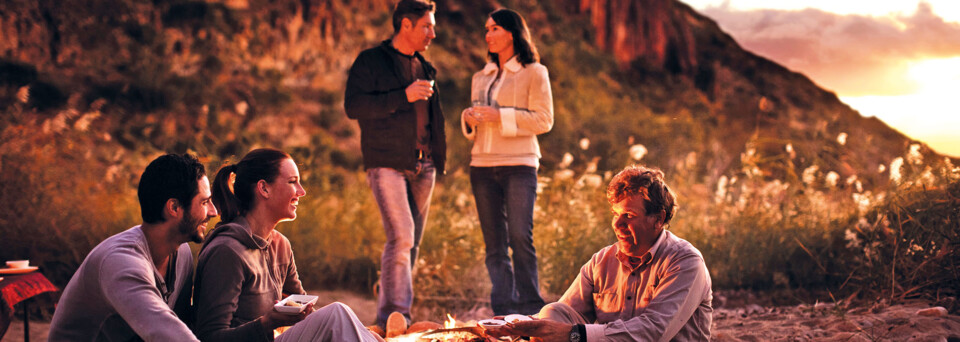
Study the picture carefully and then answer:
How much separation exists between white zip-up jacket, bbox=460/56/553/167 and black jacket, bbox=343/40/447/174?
386 millimetres

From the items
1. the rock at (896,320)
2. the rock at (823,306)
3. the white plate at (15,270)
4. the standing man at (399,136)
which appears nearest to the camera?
the white plate at (15,270)

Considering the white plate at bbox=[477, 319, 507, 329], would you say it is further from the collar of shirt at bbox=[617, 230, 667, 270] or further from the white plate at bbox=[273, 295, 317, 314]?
the white plate at bbox=[273, 295, 317, 314]

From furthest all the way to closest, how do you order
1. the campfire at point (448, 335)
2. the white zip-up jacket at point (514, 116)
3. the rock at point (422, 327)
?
the white zip-up jacket at point (514, 116) < the rock at point (422, 327) < the campfire at point (448, 335)

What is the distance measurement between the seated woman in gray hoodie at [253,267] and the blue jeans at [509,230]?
179 centimetres

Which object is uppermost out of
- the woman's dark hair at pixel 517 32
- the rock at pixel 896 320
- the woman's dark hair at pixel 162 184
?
the woman's dark hair at pixel 517 32

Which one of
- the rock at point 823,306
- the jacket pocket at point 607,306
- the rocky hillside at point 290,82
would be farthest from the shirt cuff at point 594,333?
the rocky hillside at point 290,82

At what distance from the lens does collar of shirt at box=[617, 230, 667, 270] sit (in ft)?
10.5

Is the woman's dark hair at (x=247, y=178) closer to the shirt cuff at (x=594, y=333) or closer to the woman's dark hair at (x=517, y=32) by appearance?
the shirt cuff at (x=594, y=333)

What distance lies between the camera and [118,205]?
6652 millimetres

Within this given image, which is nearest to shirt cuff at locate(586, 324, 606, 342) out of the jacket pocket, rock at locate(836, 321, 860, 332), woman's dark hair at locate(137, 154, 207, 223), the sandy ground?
the jacket pocket

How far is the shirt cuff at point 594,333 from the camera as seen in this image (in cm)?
306

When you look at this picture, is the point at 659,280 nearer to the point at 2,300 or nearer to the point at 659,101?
the point at 2,300

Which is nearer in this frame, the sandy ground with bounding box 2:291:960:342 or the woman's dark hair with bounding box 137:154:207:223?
the woman's dark hair with bounding box 137:154:207:223

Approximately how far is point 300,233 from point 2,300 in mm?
3335
